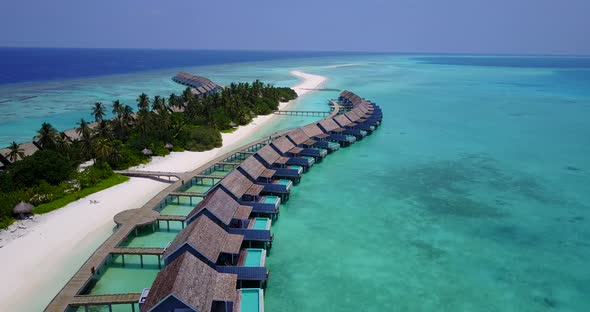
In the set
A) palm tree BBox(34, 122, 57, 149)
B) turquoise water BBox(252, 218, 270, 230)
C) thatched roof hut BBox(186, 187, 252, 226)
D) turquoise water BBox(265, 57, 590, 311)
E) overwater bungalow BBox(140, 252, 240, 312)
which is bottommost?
turquoise water BBox(265, 57, 590, 311)

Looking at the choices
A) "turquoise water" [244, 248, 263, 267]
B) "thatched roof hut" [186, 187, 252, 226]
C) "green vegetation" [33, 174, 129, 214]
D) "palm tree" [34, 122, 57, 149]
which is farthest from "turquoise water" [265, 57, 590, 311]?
"palm tree" [34, 122, 57, 149]

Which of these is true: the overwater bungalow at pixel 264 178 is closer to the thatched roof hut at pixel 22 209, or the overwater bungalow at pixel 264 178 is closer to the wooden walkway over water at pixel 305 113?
the thatched roof hut at pixel 22 209

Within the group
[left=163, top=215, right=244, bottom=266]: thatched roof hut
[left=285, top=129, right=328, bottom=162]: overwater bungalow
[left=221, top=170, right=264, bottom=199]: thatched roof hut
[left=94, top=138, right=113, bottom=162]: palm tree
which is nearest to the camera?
[left=163, top=215, right=244, bottom=266]: thatched roof hut

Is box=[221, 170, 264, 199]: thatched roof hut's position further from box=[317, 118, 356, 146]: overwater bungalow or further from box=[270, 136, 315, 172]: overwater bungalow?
box=[317, 118, 356, 146]: overwater bungalow

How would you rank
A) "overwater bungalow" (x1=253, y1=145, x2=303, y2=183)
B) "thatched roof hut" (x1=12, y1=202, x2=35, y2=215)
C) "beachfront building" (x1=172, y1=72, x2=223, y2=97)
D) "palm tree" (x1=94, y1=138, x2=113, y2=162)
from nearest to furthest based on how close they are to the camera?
"thatched roof hut" (x1=12, y1=202, x2=35, y2=215)
"overwater bungalow" (x1=253, y1=145, x2=303, y2=183)
"palm tree" (x1=94, y1=138, x2=113, y2=162)
"beachfront building" (x1=172, y1=72, x2=223, y2=97)

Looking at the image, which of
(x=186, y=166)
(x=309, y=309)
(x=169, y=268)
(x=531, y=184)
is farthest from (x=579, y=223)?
(x=186, y=166)

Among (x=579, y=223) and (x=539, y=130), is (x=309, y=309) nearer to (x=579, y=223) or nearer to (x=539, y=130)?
(x=579, y=223)
